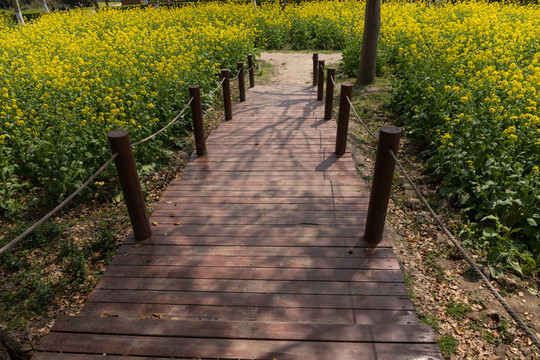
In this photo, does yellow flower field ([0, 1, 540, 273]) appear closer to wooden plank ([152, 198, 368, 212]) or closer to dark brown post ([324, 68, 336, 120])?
wooden plank ([152, 198, 368, 212])

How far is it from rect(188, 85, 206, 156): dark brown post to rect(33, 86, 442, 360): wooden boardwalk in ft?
1.76

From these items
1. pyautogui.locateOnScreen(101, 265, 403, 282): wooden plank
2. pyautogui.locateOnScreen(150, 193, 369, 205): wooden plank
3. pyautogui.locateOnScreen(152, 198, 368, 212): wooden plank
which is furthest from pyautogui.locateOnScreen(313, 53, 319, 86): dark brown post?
pyautogui.locateOnScreen(101, 265, 403, 282): wooden plank

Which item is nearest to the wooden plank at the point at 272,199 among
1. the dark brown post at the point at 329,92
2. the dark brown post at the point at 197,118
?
the dark brown post at the point at 197,118

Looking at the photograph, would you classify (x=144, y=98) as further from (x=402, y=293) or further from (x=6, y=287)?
(x=402, y=293)

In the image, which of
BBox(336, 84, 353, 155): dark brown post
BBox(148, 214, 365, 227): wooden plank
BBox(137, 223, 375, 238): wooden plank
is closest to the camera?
BBox(137, 223, 375, 238): wooden plank

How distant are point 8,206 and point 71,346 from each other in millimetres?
2893

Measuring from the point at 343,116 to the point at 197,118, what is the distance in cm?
237

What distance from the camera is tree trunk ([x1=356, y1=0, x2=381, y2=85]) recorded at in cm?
863

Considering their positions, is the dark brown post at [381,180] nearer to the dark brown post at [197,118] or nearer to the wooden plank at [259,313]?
the wooden plank at [259,313]

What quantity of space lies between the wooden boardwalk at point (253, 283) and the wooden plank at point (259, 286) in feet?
0.04

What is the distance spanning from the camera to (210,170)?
5.43 meters

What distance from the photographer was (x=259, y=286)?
3.15 metres

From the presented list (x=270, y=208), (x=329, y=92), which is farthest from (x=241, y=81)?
(x=270, y=208)

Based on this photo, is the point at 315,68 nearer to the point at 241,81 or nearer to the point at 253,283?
the point at 241,81
